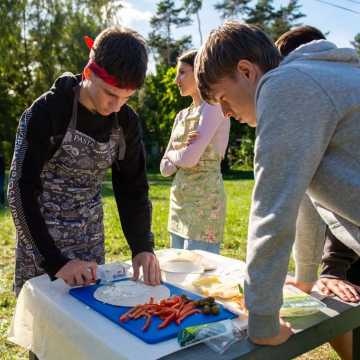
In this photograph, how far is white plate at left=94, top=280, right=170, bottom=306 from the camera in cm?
140

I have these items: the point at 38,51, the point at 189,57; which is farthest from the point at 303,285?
the point at 38,51

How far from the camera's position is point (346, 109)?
1.07m

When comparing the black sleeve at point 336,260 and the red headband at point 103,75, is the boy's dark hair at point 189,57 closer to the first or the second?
the red headband at point 103,75

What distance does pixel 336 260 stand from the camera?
175 centimetres

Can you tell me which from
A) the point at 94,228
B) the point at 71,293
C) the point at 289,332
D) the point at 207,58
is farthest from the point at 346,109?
the point at 94,228

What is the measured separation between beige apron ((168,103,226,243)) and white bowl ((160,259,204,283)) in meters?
0.83

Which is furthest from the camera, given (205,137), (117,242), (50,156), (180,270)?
(117,242)

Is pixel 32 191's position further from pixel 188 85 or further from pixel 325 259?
pixel 188 85

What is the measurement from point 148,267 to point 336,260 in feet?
2.23

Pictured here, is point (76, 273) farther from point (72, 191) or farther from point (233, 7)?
point (233, 7)

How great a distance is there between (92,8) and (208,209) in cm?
2079

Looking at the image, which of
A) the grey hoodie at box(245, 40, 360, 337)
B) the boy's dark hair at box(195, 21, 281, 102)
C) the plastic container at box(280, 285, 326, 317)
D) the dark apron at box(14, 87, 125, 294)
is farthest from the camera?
the dark apron at box(14, 87, 125, 294)

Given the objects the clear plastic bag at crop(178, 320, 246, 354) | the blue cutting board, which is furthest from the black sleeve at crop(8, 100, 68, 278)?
the clear plastic bag at crop(178, 320, 246, 354)

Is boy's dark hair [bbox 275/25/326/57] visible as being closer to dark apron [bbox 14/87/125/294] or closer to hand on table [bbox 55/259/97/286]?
dark apron [bbox 14/87/125/294]
